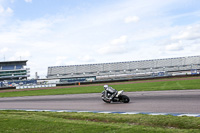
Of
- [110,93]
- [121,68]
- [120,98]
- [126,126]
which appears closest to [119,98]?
[120,98]

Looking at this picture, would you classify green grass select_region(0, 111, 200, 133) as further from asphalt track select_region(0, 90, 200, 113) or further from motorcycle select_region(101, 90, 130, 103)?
motorcycle select_region(101, 90, 130, 103)

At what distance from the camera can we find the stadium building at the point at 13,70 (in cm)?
8450

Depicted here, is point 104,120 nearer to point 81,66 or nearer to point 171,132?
point 171,132

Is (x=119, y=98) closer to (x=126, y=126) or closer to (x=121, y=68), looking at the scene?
(x=126, y=126)

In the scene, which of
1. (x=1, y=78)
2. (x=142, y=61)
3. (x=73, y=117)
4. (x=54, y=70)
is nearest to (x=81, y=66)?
(x=54, y=70)

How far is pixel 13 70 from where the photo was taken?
281 feet

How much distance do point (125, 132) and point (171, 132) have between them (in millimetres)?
1273

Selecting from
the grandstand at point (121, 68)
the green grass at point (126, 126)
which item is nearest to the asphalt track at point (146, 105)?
the green grass at point (126, 126)

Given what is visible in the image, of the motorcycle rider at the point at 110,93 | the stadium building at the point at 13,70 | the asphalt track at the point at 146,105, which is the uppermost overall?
the stadium building at the point at 13,70

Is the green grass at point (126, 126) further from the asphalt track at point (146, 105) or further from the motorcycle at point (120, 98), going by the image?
the motorcycle at point (120, 98)

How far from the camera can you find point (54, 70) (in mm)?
85562

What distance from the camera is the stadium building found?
84500 mm

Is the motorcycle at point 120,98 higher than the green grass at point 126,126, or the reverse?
the motorcycle at point 120,98

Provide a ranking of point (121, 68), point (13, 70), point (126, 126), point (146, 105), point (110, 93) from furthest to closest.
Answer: point (13, 70) < point (121, 68) < point (110, 93) < point (146, 105) < point (126, 126)
